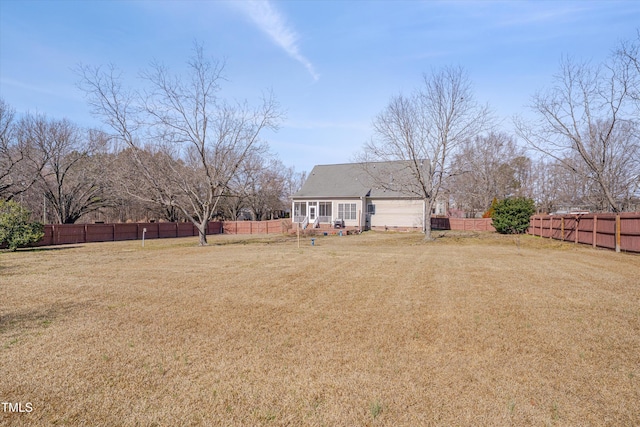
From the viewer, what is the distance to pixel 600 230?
16125mm

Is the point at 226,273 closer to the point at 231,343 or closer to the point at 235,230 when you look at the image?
the point at 231,343

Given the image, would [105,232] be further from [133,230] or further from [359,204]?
[359,204]

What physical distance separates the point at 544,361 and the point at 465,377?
3.83 feet

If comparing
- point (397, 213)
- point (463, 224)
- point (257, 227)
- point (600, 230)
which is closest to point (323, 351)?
point (600, 230)

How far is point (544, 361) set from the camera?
438cm

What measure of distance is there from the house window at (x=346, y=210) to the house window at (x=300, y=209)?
149 inches

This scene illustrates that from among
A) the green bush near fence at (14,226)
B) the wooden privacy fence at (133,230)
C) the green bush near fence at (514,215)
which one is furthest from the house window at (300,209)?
the green bush near fence at (14,226)

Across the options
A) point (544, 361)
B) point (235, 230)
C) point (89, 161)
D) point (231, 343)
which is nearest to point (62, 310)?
point (231, 343)

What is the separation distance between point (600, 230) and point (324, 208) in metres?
22.0

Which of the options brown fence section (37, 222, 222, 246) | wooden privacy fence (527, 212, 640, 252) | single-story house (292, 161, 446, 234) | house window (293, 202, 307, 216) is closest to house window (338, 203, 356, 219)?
single-story house (292, 161, 446, 234)

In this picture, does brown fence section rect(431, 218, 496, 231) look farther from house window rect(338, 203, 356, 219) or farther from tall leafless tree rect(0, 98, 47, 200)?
tall leafless tree rect(0, 98, 47, 200)

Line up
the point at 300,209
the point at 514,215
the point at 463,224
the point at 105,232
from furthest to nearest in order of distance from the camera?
1. the point at 463,224
2. the point at 300,209
3. the point at 514,215
4. the point at 105,232

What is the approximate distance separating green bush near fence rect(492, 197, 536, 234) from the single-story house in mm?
6204

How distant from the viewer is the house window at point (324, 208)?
34.4 m
